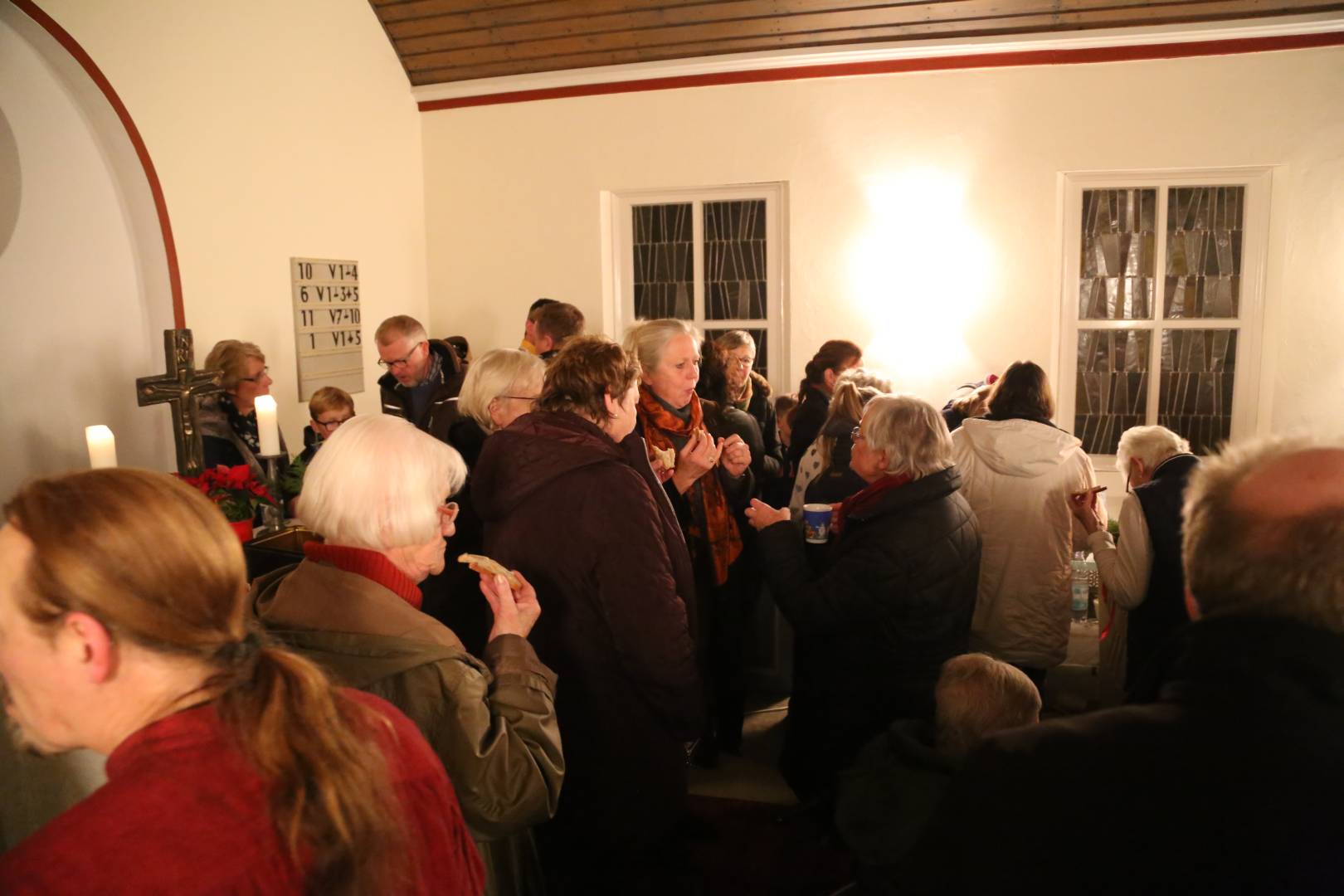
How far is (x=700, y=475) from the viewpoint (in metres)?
3.30

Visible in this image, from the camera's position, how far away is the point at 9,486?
13.5 ft

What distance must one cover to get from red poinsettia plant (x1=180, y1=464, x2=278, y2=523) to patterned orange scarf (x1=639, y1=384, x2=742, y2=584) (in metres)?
1.31

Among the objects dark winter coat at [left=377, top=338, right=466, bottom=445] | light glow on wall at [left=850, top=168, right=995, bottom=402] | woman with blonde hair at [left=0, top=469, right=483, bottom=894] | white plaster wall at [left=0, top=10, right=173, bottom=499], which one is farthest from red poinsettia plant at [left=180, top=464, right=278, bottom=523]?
light glow on wall at [left=850, top=168, right=995, bottom=402]

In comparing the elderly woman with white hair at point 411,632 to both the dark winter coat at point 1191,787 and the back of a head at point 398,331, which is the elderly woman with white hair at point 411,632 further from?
the back of a head at point 398,331

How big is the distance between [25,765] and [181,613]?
4.21 ft

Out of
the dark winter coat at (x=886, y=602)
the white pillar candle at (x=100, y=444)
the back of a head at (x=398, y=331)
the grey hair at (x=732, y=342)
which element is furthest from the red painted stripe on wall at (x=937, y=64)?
the white pillar candle at (x=100, y=444)

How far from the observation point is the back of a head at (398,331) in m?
4.64

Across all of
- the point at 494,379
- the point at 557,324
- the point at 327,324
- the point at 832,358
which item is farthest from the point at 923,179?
the point at 494,379

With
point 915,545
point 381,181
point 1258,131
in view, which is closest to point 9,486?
point 381,181

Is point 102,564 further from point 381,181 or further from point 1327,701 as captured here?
point 381,181

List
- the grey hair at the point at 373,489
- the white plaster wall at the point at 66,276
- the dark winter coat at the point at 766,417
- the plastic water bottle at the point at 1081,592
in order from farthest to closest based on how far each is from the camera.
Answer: the dark winter coat at the point at 766,417 < the plastic water bottle at the point at 1081,592 < the white plaster wall at the point at 66,276 < the grey hair at the point at 373,489

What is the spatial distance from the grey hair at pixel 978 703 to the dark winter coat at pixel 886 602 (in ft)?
2.03

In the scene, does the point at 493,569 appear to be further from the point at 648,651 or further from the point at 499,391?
the point at 499,391

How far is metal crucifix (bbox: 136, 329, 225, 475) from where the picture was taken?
11.0 ft
